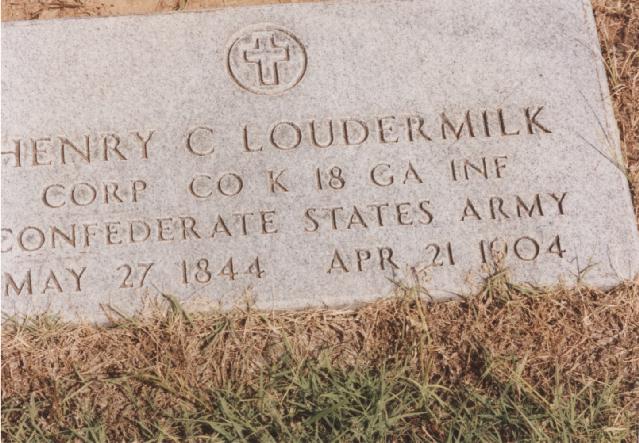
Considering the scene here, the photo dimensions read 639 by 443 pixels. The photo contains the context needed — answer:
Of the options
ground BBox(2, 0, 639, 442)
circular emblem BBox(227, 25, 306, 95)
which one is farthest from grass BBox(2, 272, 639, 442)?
circular emblem BBox(227, 25, 306, 95)

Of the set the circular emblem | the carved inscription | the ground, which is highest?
the circular emblem

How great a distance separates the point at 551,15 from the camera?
2.56 metres

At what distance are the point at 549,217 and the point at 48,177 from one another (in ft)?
6.50

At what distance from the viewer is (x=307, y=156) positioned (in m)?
2.42

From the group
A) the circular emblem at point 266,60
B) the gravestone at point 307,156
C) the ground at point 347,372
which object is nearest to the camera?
the ground at point 347,372

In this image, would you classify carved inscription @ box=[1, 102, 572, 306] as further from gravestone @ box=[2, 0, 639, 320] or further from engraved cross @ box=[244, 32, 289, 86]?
engraved cross @ box=[244, 32, 289, 86]

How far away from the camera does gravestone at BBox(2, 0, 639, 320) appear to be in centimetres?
234

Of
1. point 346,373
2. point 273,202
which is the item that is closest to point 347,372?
point 346,373

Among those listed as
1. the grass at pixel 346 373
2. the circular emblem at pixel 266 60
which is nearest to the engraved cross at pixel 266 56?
the circular emblem at pixel 266 60

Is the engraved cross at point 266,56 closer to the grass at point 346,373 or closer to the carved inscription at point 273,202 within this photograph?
the carved inscription at point 273,202

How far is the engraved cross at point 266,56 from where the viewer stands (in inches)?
97.9

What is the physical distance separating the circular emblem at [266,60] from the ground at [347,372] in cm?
93

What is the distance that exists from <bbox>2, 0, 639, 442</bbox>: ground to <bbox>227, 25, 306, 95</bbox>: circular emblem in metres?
0.93

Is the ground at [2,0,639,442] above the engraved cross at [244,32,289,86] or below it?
below
